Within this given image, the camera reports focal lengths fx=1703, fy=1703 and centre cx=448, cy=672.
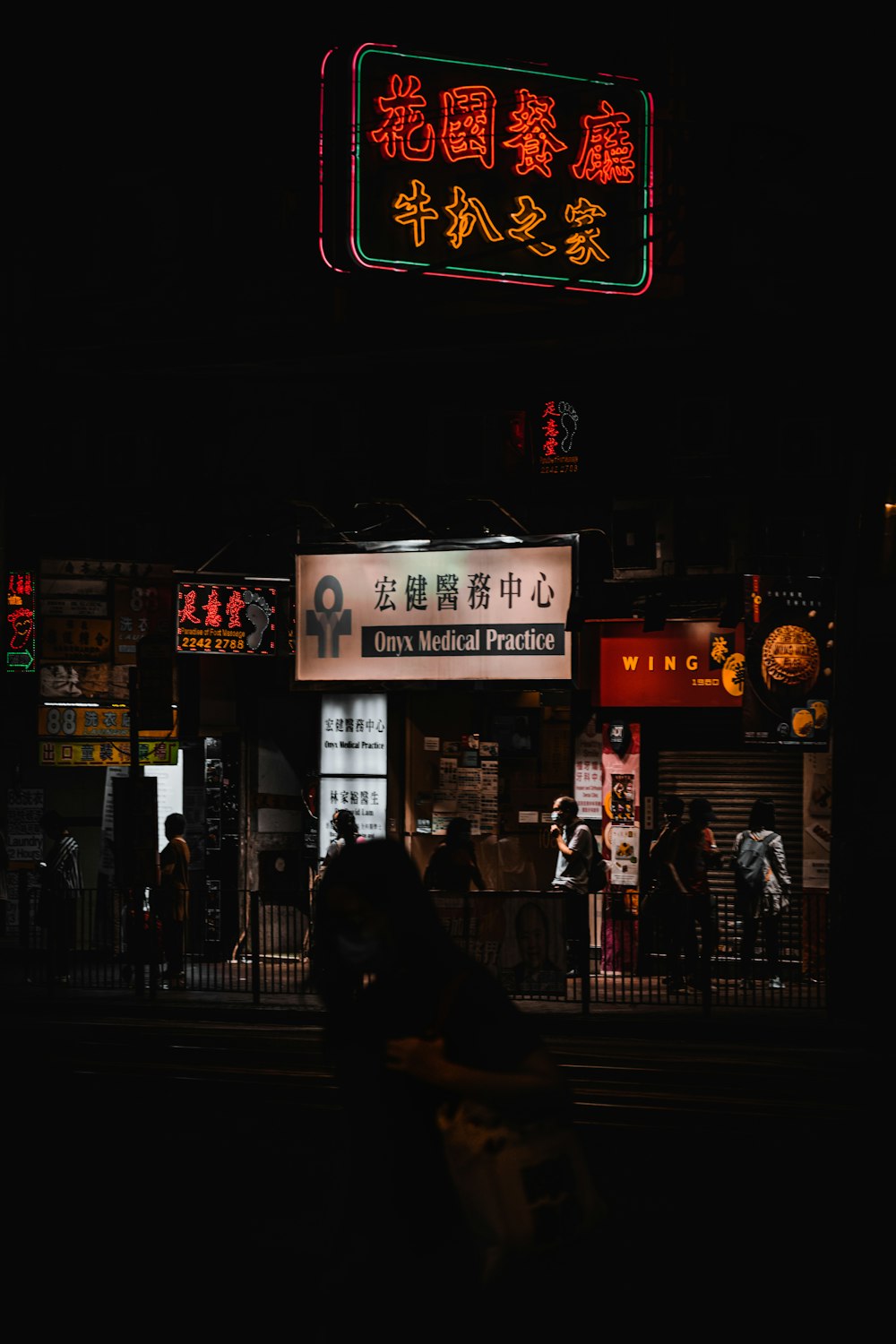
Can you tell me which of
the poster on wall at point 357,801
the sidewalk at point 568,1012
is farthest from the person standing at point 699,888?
the poster on wall at point 357,801

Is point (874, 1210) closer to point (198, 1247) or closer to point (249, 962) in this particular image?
point (198, 1247)

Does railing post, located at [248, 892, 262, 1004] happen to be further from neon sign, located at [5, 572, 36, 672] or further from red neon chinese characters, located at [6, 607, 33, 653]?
red neon chinese characters, located at [6, 607, 33, 653]

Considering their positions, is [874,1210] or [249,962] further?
[249,962]

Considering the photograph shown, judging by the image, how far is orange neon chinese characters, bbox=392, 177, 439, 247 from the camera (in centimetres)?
2133

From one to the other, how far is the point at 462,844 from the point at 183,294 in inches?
415

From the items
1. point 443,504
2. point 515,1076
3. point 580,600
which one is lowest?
point 515,1076

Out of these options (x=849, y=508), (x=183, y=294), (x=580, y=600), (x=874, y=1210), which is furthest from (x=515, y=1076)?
(x=183, y=294)

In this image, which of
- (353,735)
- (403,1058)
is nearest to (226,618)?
(353,735)

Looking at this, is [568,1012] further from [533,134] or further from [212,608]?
[533,134]

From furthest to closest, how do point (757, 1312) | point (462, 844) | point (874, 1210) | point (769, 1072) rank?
point (462, 844)
point (769, 1072)
point (874, 1210)
point (757, 1312)

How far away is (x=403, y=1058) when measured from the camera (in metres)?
4.34

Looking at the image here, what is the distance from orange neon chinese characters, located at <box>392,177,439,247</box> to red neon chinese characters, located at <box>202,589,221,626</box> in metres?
5.07

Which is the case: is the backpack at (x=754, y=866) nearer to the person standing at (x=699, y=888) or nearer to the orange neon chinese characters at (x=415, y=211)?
the person standing at (x=699, y=888)

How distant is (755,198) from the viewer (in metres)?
21.9
